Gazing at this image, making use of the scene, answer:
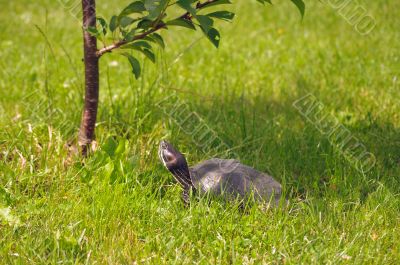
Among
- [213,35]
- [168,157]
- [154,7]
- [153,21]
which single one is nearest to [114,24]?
[153,21]

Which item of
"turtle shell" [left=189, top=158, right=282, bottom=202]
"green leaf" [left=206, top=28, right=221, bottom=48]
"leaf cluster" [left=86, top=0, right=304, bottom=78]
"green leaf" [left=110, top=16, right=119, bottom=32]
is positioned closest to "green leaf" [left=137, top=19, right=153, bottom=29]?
"leaf cluster" [left=86, top=0, right=304, bottom=78]

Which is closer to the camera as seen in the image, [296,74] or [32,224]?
[32,224]

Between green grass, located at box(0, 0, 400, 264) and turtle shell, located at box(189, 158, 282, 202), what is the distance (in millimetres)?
91

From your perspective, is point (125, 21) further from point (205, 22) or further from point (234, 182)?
point (234, 182)

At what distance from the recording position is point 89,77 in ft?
10.3

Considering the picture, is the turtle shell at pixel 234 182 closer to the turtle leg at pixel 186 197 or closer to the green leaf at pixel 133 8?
the turtle leg at pixel 186 197

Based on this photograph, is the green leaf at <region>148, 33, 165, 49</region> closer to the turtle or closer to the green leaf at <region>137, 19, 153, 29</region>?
the green leaf at <region>137, 19, 153, 29</region>

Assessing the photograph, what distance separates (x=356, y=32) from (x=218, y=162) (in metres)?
3.61

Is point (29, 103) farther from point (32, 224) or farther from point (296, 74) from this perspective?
point (296, 74)

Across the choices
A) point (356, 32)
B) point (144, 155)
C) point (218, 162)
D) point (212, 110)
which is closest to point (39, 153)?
point (144, 155)

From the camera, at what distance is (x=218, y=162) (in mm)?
3059

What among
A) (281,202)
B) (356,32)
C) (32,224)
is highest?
(356,32)

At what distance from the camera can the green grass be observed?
8.44ft

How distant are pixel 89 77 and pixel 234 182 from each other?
0.97 metres
